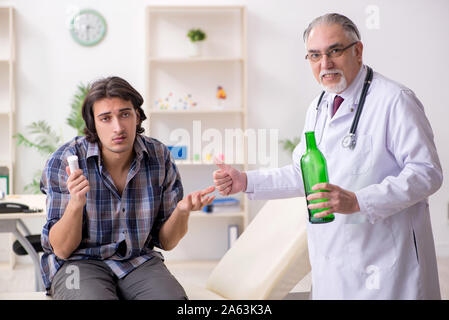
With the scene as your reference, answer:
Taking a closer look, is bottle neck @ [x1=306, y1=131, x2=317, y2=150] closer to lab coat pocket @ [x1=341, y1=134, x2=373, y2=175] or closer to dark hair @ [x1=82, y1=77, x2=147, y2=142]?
lab coat pocket @ [x1=341, y1=134, x2=373, y2=175]

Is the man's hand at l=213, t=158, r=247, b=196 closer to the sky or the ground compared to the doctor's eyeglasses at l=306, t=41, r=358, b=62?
closer to the ground

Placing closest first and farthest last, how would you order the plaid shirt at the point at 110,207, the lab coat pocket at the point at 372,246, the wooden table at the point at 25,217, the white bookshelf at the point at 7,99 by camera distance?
the lab coat pocket at the point at 372,246
the plaid shirt at the point at 110,207
the wooden table at the point at 25,217
the white bookshelf at the point at 7,99

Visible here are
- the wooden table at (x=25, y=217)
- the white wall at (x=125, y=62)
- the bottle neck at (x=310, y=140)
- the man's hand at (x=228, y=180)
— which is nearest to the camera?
the bottle neck at (x=310, y=140)

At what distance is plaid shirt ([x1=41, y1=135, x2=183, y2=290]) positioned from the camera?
1486 mm

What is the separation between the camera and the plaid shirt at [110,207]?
149 cm

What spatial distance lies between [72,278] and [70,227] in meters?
0.15

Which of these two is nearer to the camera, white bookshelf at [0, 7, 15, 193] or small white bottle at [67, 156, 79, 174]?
small white bottle at [67, 156, 79, 174]

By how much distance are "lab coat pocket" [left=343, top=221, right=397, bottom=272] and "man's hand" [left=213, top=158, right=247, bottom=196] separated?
31 cm

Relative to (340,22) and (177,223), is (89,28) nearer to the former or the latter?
(177,223)

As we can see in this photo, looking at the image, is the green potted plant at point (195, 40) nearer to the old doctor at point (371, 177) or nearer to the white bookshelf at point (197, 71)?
the white bookshelf at point (197, 71)

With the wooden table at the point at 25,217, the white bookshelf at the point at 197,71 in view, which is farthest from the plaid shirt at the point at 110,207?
the white bookshelf at the point at 197,71

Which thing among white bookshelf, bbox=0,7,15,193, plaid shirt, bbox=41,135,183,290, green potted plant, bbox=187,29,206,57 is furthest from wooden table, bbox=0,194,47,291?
green potted plant, bbox=187,29,206,57

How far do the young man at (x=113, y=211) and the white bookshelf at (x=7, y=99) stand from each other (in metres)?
2.64

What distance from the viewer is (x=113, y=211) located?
59.4 inches
